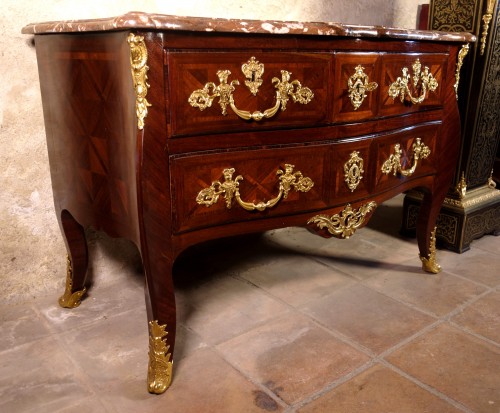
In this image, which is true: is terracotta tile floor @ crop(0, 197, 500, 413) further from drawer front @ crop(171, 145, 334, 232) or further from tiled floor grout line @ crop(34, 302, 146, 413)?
drawer front @ crop(171, 145, 334, 232)

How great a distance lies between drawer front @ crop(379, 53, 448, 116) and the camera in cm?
159

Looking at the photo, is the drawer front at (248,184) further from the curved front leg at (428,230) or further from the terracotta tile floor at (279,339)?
the curved front leg at (428,230)

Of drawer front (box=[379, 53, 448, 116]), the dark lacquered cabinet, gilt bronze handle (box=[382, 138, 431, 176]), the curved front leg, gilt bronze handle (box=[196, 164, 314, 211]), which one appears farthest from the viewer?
the dark lacquered cabinet

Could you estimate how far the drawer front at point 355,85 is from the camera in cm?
145

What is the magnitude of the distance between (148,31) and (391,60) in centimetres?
80

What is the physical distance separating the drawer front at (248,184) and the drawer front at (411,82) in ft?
0.96

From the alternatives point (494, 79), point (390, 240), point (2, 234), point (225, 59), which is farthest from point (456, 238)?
point (2, 234)

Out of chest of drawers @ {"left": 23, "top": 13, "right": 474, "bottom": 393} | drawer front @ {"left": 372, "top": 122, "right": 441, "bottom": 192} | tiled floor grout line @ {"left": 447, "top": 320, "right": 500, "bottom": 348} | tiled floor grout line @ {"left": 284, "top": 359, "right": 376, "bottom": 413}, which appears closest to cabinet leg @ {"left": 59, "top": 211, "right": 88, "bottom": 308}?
chest of drawers @ {"left": 23, "top": 13, "right": 474, "bottom": 393}

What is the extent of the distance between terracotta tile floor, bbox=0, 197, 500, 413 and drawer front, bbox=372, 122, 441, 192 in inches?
18.7

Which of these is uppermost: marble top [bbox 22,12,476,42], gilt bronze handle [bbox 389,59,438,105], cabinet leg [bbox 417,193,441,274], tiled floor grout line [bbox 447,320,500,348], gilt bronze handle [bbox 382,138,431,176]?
marble top [bbox 22,12,476,42]

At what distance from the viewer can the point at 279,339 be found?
1.68m

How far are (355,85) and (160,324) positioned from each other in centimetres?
86

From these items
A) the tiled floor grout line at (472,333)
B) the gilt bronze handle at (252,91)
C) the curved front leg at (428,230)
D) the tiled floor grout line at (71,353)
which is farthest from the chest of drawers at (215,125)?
the tiled floor grout line at (472,333)

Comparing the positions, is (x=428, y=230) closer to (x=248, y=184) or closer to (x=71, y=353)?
(x=248, y=184)
